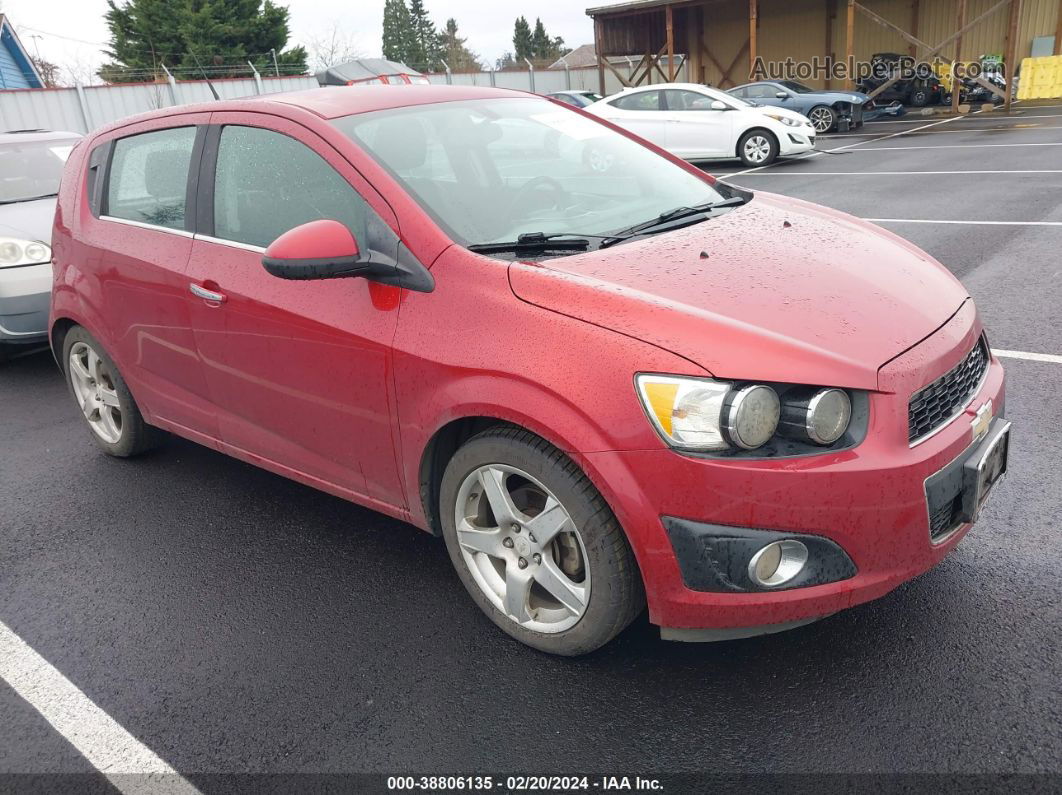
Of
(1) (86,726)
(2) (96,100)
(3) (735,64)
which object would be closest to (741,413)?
(1) (86,726)

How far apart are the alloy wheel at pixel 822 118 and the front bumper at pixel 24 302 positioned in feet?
59.9

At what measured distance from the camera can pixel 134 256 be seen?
3.71 metres

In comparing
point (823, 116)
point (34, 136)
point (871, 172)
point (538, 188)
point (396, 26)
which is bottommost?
point (871, 172)

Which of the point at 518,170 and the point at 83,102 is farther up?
the point at 83,102

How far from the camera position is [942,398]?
96.6 inches

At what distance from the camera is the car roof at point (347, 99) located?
3.23 m

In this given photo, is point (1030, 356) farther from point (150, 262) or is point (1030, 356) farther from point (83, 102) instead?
point (83, 102)

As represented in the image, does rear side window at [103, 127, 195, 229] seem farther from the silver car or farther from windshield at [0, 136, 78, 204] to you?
windshield at [0, 136, 78, 204]

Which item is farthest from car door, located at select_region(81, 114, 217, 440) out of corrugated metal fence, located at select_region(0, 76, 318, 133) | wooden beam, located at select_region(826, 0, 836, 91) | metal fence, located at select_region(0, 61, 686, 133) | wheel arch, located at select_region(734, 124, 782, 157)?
wooden beam, located at select_region(826, 0, 836, 91)

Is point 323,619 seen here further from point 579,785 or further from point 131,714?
point 579,785

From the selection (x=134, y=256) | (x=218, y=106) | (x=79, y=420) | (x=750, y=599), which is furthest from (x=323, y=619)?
(x=79, y=420)

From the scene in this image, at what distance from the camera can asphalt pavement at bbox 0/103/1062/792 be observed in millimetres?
2320

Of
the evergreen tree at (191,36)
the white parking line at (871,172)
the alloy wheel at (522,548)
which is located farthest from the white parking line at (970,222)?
the evergreen tree at (191,36)

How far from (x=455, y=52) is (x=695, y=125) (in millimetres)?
69362
